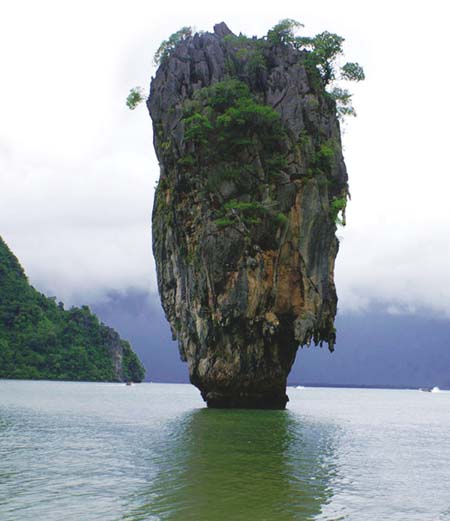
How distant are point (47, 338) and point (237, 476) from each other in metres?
101

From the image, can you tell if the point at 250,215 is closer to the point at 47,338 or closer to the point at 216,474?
the point at 216,474

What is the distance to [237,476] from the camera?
1426 cm

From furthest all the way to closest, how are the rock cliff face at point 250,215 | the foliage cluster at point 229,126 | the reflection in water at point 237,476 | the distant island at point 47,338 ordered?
the distant island at point 47,338 < the foliage cluster at point 229,126 < the rock cliff face at point 250,215 < the reflection in water at point 237,476

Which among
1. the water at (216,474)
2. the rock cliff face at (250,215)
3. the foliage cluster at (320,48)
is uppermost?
the foliage cluster at (320,48)

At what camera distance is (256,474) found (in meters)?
14.7

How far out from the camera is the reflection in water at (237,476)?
1101 cm

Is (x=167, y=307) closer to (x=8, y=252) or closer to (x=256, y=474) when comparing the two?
(x=256, y=474)

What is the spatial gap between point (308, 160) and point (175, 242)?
8962mm

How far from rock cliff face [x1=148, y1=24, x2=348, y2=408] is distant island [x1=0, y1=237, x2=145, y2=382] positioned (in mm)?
77640

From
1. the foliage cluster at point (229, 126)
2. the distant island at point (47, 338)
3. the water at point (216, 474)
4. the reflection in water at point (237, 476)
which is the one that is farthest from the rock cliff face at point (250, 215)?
the distant island at point (47, 338)

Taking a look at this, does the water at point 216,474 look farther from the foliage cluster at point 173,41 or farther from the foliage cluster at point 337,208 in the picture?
the foliage cluster at point 173,41

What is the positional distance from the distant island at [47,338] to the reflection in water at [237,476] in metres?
88.3

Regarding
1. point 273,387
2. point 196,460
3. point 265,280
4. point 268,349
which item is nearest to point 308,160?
point 265,280

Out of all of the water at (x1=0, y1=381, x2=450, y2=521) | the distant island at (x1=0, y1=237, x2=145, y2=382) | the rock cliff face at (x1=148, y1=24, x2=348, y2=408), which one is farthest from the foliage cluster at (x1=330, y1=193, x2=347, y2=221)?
the distant island at (x1=0, y1=237, x2=145, y2=382)
